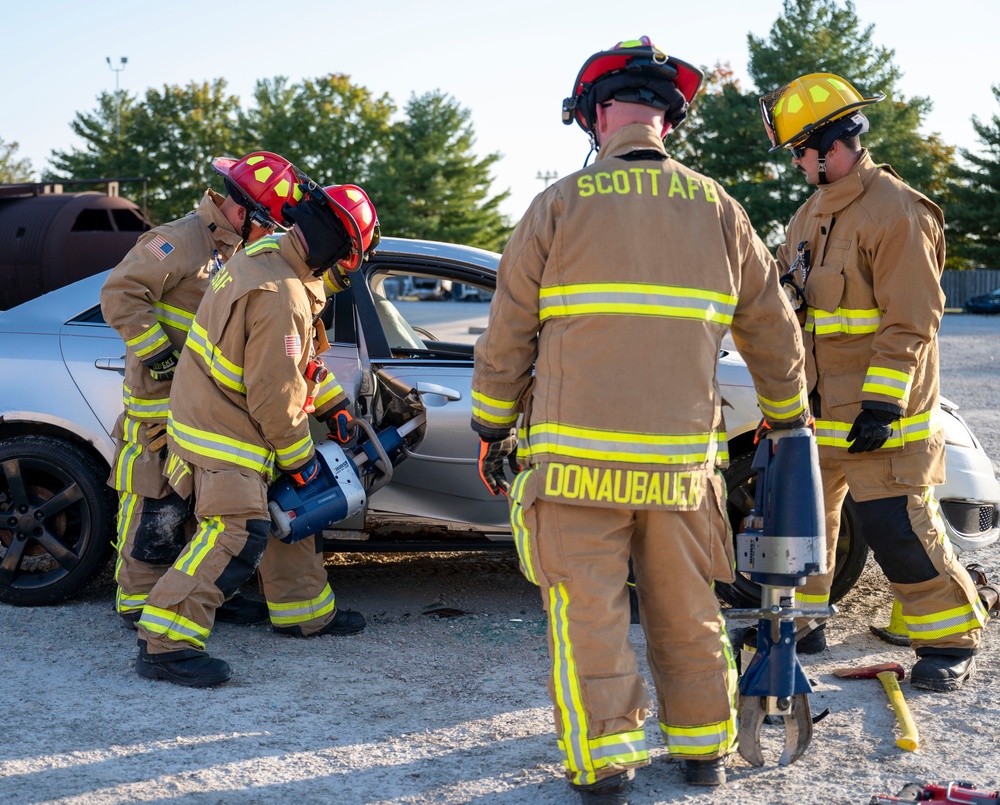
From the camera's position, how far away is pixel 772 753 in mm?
3434

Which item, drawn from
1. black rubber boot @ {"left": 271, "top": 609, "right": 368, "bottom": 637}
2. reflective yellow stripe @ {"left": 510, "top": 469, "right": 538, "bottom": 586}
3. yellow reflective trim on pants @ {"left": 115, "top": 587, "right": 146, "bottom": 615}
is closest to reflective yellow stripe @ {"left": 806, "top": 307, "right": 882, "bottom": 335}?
reflective yellow stripe @ {"left": 510, "top": 469, "right": 538, "bottom": 586}

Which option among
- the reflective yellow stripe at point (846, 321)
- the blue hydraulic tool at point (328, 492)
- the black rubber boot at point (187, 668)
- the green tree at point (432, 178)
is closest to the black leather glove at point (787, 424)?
the reflective yellow stripe at point (846, 321)

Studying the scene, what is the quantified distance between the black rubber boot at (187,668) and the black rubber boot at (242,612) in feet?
2.40

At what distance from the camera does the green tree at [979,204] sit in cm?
3953

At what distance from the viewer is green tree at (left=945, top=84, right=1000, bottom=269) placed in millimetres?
39531

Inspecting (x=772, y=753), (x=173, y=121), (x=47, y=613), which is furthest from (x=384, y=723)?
(x=173, y=121)

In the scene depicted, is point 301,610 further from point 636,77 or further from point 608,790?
point 636,77

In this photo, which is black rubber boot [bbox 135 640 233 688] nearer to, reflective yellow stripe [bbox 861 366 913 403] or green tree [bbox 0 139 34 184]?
reflective yellow stripe [bbox 861 366 913 403]

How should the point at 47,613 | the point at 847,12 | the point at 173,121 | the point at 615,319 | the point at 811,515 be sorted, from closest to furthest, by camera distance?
the point at 615,319 → the point at 811,515 → the point at 47,613 → the point at 847,12 → the point at 173,121

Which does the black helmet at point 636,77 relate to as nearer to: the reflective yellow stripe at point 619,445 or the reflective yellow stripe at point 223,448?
the reflective yellow stripe at point 619,445

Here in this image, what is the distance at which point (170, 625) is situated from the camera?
13.1 feet

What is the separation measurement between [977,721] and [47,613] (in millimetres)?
3744

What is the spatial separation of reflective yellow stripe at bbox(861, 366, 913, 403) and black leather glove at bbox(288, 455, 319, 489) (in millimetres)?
2075

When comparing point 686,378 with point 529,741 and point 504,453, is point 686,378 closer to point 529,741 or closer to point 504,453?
point 504,453
